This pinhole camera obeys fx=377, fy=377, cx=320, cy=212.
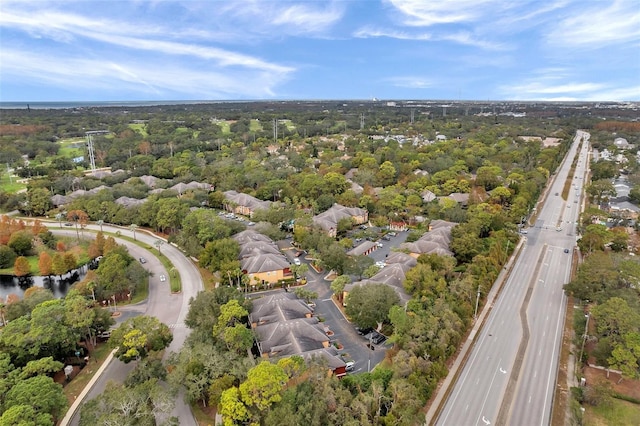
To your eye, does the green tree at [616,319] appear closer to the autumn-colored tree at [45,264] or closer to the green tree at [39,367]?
the green tree at [39,367]

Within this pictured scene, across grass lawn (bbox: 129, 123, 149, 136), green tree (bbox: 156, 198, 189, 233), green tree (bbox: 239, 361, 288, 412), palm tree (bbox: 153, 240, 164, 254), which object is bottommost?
palm tree (bbox: 153, 240, 164, 254)

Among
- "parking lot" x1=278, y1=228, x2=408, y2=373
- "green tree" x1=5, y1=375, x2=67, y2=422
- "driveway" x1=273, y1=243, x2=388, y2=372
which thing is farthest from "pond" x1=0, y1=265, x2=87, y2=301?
"parking lot" x1=278, y1=228, x2=408, y2=373

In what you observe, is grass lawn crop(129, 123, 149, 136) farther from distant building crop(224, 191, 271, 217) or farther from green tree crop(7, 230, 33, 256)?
green tree crop(7, 230, 33, 256)

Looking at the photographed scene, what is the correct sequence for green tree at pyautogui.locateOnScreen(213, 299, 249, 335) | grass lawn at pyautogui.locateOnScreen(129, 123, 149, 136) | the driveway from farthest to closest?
grass lawn at pyautogui.locateOnScreen(129, 123, 149, 136) < the driveway < green tree at pyautogui.locateOnScreen(213, 299, 249, 335)

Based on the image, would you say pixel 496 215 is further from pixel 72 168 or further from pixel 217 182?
pixel 72 168

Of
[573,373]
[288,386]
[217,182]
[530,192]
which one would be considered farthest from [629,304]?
[217,182]

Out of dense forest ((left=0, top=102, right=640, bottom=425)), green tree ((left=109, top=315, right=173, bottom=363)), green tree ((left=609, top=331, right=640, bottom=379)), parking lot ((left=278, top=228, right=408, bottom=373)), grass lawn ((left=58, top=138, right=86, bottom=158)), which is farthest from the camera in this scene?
grass lawn ((left=58, top=138, right=86, bottom=158))

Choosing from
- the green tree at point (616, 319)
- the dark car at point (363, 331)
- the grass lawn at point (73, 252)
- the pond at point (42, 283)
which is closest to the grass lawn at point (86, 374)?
the pond at point (42, 283)

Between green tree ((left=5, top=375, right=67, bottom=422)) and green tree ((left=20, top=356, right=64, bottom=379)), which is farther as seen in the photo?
green tree ((left=20, top=356, right=64, bottom=379))
